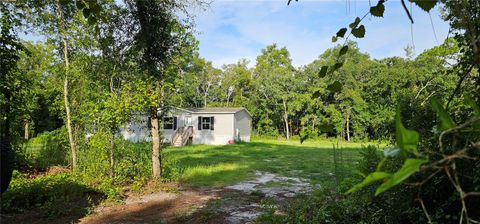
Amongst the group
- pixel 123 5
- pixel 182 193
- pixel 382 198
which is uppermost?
pixel 123 5

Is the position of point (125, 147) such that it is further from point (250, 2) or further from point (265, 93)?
point (265, 93)

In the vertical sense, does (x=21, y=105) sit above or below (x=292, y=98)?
below

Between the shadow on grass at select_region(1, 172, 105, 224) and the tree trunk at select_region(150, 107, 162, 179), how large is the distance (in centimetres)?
144

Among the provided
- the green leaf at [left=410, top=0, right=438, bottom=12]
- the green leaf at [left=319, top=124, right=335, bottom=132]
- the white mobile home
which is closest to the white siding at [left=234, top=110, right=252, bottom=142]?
the white mobile home

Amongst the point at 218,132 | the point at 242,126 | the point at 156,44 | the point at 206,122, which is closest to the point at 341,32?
the point at 156,44

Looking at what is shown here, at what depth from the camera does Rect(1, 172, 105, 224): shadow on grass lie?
4652mm

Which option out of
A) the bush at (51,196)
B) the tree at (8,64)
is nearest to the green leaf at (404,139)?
the bush at (51,196)

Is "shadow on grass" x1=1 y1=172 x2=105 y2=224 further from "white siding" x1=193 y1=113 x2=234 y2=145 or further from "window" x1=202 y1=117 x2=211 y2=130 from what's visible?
"window" x1=202 y1=117 x2=211 y2=130

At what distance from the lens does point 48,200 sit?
5297 millimetres

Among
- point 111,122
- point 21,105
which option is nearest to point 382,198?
point 111,122

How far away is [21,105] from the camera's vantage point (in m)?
6.91

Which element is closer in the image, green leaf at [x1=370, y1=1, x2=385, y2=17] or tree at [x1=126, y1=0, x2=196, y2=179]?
green leaf at [x1=370, y1=1, x2=385, y2=17]

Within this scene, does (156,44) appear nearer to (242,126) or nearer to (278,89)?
(242,126)

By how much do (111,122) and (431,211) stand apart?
583 cm
